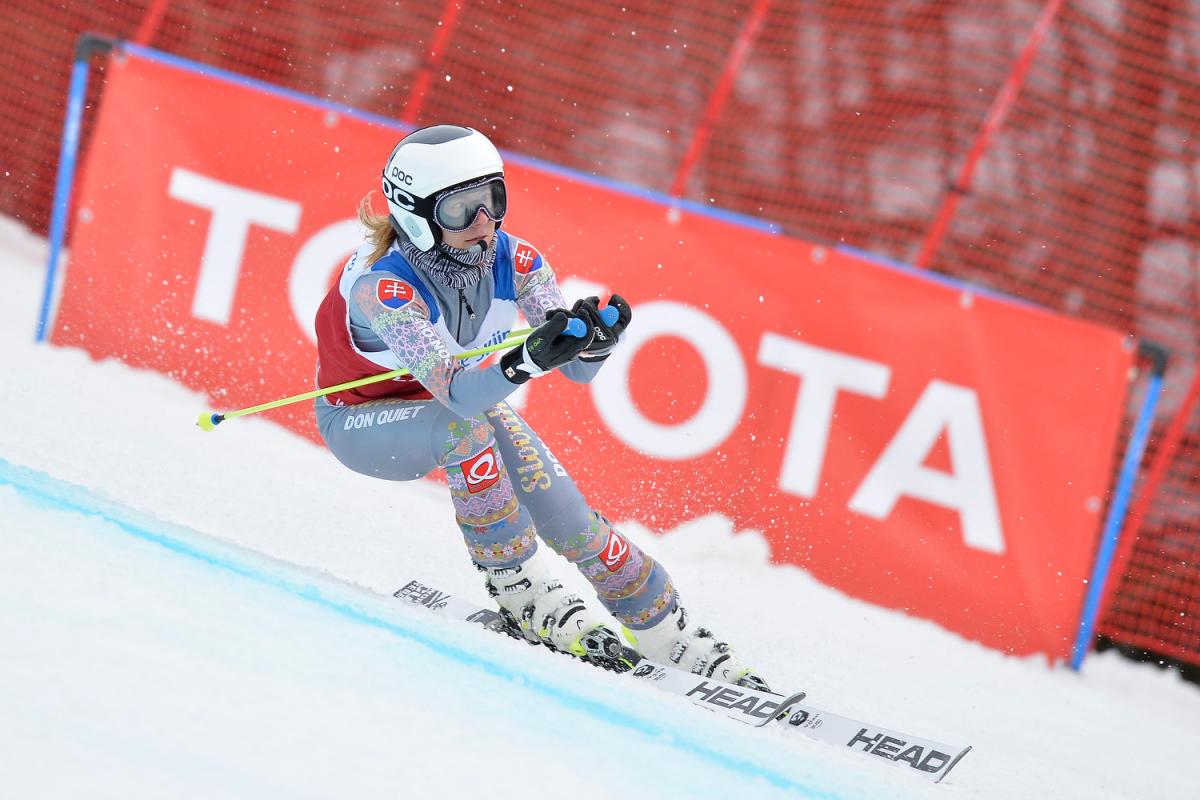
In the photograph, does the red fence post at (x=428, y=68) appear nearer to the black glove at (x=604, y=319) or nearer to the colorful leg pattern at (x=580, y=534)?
the colorful leg pattern at (x=580, y=534)

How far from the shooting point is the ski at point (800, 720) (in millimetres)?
3791

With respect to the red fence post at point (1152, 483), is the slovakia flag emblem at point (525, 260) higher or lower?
higher

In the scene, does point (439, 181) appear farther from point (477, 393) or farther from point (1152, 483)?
point (1152, 483)

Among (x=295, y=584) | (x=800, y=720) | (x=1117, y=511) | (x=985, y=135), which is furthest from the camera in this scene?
(x=985, y=135)

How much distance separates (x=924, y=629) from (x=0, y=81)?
651 cm

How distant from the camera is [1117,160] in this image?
7461mm

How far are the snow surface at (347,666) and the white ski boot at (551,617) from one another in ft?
0.24

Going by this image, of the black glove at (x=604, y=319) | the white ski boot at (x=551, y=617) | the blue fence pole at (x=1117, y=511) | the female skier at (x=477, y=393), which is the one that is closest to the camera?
the black glove at (x=604, y=319)

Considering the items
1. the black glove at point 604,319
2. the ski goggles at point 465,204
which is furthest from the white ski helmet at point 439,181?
the black glove at point 604,319

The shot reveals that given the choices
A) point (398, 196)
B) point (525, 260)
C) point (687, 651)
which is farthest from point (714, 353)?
point (398, 196)

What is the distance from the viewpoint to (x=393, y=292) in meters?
3.73

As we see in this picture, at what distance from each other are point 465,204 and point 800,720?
185 centimetres

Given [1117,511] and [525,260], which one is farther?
[1117,511]

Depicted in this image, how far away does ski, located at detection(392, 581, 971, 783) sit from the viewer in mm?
3791
